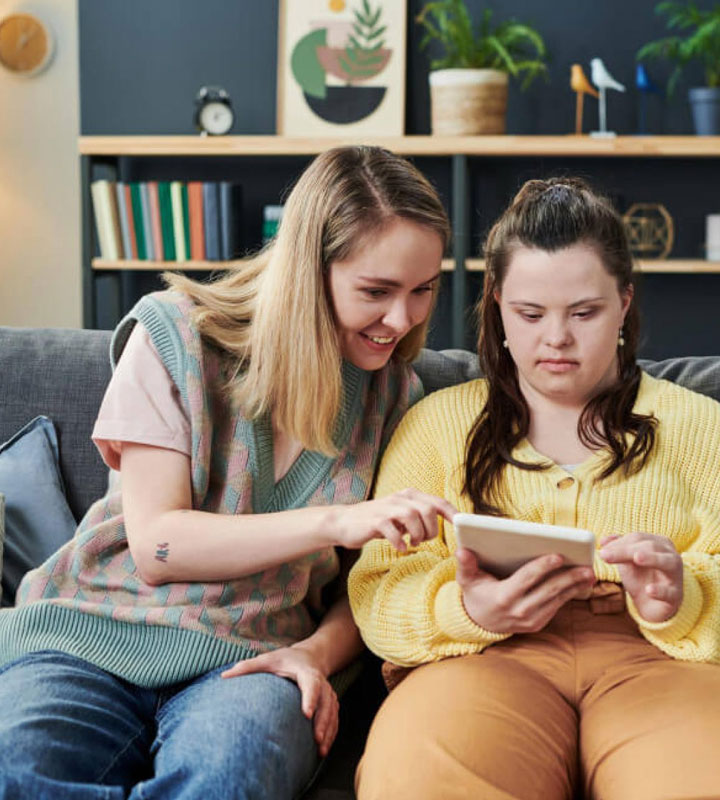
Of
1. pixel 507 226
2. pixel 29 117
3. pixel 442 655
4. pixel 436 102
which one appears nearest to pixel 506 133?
pixel 436 102

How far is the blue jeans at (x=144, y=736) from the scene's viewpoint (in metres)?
1.38

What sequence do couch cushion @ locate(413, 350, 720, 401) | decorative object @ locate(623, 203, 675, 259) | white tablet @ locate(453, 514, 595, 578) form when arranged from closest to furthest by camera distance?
white tablet @ locate(453, 514, 595, 578) < couch cushion @ locate(413, 350, 720, 401) < decorative object @ locate(623, 203, 675, 259)

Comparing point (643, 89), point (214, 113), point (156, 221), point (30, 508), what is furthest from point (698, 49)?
point (30, 508)

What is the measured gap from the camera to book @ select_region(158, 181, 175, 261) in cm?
424

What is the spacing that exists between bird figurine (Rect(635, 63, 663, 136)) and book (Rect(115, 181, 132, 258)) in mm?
1801

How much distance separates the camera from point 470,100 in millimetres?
4031

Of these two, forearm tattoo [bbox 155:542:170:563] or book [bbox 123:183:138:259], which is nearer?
forearm tattoo [bbox 155:542:170:563]

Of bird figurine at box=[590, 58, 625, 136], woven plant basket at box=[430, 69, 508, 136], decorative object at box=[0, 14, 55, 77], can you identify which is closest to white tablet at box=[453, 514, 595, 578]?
woven plant basket at box=[430, 69, 508, 136]

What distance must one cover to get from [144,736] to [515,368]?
0.75 metres

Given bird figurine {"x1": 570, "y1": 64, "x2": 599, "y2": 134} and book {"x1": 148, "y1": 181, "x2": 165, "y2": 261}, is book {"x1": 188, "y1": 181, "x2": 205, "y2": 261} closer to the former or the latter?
book {"x1": 148, "y1": 181, "x2": 165, "y2": 261}

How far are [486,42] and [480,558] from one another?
2901 millimetres

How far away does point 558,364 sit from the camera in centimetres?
172

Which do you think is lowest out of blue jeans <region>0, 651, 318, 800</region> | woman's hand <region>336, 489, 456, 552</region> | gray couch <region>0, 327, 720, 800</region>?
blue jeans <region>0, 651, 318, 800</region>

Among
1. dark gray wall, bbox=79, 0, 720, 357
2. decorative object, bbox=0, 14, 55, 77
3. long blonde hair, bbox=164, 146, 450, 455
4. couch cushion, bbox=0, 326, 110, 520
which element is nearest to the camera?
long blonde hair, bbox=164, 146, 450, 455
